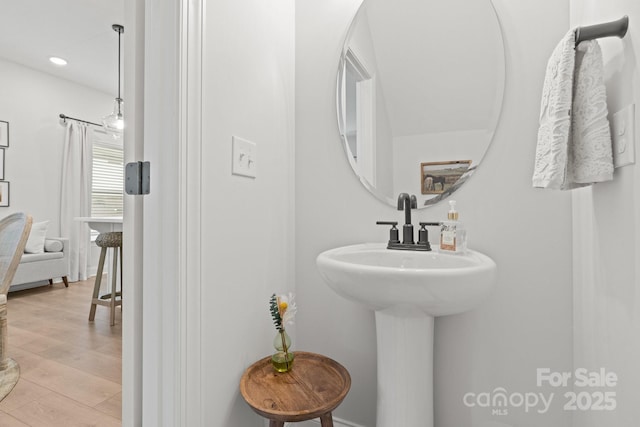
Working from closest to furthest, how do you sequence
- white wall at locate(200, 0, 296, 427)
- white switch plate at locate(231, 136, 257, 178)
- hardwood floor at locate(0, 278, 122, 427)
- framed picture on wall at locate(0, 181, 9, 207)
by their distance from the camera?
1. white wall at locate(200, 0, 296, 427)
2. white switch plate at locate(231, 136, 257, 178)
3. hardwood floor at locate(0, 278, 122, 427)
4. framed picture on wall at locate(0, 181, 9, 207)

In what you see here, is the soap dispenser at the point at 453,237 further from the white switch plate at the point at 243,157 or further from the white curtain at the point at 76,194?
the white curtain at the point at 76,194

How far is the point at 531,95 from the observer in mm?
1108

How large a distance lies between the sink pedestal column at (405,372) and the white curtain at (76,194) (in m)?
4.75

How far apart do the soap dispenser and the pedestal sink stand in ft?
0.09

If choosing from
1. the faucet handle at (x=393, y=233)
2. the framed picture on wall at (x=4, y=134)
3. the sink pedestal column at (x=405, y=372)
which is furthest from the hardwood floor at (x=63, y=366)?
the framed picture on wall at (x=4, y=134)

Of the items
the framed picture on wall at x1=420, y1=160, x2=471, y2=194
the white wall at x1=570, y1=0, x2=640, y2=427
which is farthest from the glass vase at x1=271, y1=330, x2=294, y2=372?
the white wall at x1=570, y1=0, x2=640, y2=427

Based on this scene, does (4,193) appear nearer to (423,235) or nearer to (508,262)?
(423,235)

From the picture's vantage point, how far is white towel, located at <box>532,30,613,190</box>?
79cm

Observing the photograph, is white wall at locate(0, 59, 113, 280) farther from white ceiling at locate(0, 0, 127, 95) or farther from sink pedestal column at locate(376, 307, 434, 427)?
sink pedestal column at locate(376, 307, 434, 427)

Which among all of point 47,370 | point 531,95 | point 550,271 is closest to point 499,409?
point 550,271

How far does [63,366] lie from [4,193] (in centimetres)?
295

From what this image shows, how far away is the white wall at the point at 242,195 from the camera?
97cm

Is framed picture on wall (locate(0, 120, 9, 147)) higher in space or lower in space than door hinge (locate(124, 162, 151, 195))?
higher

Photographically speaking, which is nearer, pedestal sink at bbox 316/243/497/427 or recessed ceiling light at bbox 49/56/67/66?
pedestal sink at bbox 316/243/497/427
